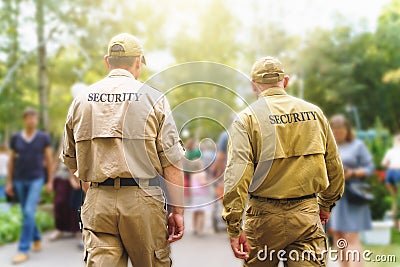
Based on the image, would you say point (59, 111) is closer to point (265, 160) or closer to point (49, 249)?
point (49, 249)

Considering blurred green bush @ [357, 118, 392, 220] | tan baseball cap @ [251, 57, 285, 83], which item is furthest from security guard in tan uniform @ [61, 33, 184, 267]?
blurred green bush @ [357, 118, 392, 220]

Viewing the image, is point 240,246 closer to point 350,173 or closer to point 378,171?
point 350,173

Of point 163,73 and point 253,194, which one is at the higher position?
point 163,73

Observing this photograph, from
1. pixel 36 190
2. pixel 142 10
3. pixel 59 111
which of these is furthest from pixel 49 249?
pixel 142 10

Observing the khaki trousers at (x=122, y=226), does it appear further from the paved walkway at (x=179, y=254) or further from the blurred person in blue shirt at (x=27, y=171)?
the blurred person in blue shirt at (x=27, y=171)

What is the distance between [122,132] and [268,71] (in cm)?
114

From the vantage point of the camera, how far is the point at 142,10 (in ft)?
55.5

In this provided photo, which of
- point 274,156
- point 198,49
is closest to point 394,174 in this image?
point 274,156

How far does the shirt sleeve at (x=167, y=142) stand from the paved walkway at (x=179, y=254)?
14.3ft

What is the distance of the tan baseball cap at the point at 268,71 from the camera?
14.0ft

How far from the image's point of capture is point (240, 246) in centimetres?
411

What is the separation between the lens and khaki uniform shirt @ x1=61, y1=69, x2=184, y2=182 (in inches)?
156

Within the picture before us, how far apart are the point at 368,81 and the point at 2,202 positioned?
12106 millimetres

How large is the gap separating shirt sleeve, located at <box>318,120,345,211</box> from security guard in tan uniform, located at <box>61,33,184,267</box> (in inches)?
41.6
